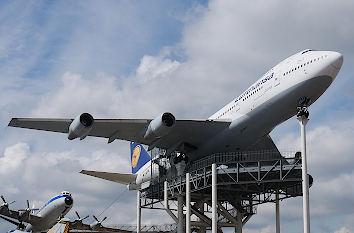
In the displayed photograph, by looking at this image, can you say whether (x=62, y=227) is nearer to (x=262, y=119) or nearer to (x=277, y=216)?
(x=277, y=216)

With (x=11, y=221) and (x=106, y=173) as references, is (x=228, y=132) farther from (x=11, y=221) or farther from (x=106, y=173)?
(x=11, y=221)

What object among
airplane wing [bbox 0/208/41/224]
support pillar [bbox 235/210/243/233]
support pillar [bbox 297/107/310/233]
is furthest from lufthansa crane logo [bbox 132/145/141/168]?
support pillar [bbox 297/107/310/233]

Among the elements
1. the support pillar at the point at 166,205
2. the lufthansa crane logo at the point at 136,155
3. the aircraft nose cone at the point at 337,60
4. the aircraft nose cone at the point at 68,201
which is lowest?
the support pillar at the point at 166,205

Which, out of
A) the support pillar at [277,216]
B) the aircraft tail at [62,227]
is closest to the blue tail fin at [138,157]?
the aircraft tail at [62,227]

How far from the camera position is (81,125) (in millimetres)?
41906

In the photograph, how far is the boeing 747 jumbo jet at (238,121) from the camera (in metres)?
40.5

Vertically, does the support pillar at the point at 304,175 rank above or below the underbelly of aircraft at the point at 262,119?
below

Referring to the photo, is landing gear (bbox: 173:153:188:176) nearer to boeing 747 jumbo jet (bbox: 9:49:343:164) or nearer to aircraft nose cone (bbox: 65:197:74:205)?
boeing 747 jumbo jet (bbox: 9:49:343:164)

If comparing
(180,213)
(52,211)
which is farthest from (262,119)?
(52,211)

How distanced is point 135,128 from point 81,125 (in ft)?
25.0

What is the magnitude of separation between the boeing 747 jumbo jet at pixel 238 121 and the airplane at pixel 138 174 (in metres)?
4.48

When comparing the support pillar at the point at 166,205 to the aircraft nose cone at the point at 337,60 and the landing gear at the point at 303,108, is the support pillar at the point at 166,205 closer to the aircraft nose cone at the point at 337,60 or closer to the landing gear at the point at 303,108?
the landing gear at the point at 303,108

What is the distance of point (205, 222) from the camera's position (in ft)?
160

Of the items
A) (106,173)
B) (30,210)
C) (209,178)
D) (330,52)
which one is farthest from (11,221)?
(330,52)
